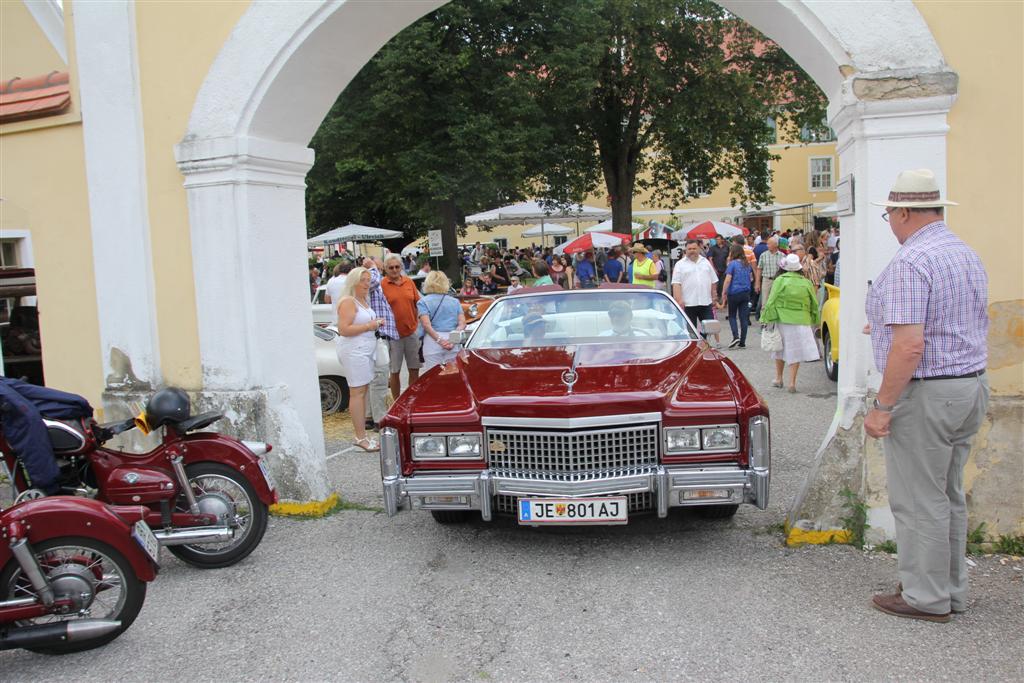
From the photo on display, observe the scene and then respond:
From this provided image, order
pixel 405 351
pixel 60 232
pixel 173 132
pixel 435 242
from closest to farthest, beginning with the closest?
1. pixel 173 132
2. pixel 60 232
3. pixel 405 351
4. pixel 435 242

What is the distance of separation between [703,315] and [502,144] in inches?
375

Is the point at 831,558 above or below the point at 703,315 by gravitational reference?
below

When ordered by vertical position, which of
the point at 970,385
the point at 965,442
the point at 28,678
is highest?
the point at 970,385

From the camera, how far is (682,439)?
15.4 ft

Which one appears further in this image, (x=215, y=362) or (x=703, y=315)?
(x=703, y=315)

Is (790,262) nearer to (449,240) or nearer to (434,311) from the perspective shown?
(434,311)

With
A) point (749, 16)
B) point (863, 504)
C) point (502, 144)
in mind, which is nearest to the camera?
point (863, 504)

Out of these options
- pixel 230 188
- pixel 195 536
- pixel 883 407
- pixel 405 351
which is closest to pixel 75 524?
pixel 195 536

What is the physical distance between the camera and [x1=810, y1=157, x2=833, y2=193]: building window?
49594 millimetres

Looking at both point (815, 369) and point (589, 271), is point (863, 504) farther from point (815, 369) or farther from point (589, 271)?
point (589, 271)

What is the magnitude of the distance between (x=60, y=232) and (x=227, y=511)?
10.1ft

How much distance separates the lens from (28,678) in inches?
152

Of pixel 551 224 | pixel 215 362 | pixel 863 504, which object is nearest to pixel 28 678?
pixel 215 362

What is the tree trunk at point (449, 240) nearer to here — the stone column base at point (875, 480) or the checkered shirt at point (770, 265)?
the checkered shirt at point (770, 265)
